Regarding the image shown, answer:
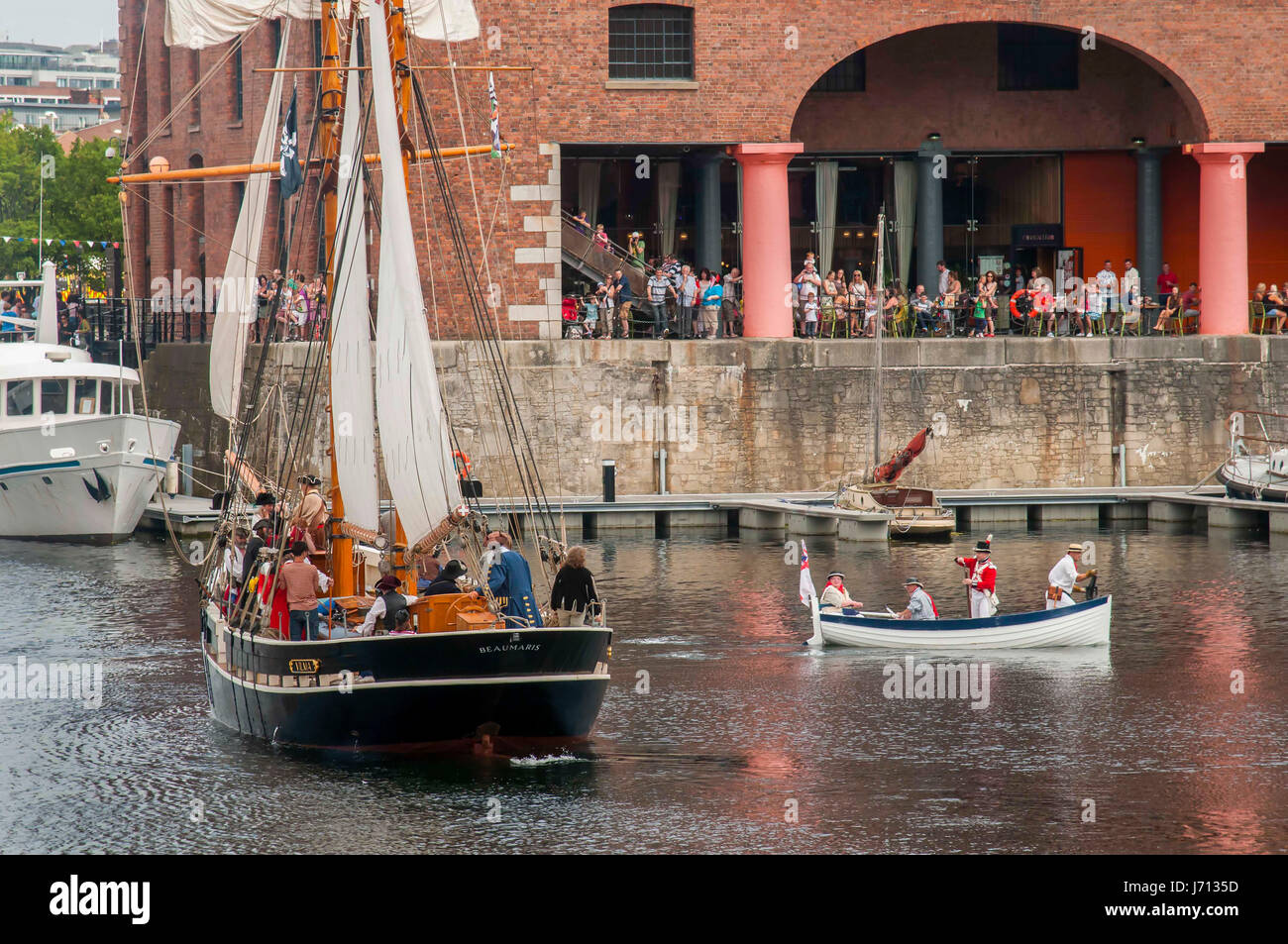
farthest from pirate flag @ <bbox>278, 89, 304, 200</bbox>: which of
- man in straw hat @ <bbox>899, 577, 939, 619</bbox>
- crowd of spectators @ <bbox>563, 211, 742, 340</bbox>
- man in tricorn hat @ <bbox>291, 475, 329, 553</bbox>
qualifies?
crowd of spectators @ <bbox>563, 211, 742, 340</bbox>

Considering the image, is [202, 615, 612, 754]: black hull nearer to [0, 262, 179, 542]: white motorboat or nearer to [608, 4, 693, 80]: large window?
[0, 262, 179, 542]: white motorboat

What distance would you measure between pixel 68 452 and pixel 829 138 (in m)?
20.0

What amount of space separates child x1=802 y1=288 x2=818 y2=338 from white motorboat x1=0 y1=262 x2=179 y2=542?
14397 mm

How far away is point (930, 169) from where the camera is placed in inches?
1804

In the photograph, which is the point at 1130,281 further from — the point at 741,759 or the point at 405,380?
the point at 405,380

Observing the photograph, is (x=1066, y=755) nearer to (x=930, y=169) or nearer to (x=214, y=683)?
(x=214, y=683)

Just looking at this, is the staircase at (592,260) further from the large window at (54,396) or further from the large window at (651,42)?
the large window at (54,396)

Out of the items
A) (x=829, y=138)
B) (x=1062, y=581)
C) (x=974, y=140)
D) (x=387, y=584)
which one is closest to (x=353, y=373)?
(x=387, y=584)

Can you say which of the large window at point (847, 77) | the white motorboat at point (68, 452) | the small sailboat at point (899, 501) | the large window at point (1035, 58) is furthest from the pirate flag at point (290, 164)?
the large window at point (1035, 58)

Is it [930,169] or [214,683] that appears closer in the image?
[214,683]

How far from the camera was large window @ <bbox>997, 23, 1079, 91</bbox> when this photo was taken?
1800 inches

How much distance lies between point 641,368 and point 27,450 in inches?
520

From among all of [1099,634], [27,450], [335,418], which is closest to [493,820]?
[335,418]

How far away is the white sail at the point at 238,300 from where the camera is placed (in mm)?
26062
